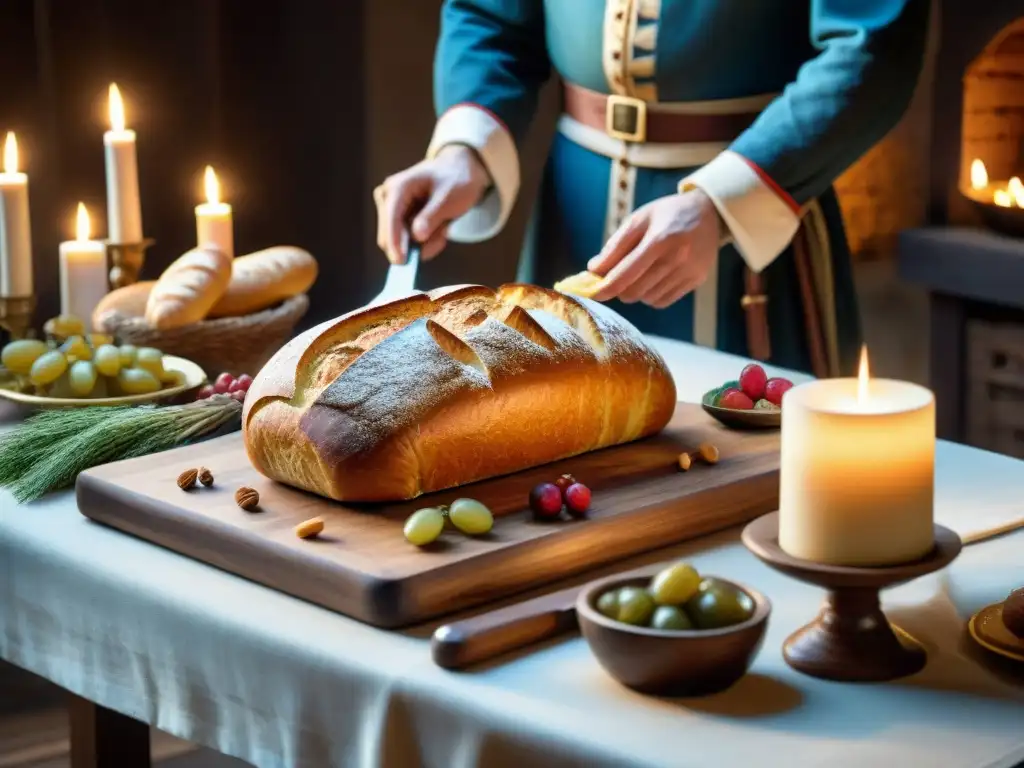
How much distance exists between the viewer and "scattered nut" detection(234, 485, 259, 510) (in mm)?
1426

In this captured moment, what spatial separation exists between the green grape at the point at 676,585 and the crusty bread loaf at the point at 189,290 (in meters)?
1.17

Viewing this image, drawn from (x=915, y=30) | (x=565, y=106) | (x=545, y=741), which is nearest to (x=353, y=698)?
(x=545, y=741)

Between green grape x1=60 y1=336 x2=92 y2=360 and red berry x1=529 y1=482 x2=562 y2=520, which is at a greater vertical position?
green grape x1=60 y1=336 x2=92 y2=360

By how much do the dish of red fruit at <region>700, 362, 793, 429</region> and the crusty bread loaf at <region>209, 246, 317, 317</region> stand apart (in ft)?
2.68

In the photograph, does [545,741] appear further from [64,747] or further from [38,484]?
[64,747]

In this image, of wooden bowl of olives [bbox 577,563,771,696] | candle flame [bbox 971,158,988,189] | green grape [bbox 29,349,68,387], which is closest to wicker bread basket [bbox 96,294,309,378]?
green grape [bbox 29,349,68,387]

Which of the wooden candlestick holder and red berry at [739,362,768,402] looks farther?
red berry at [739,362,768,402]

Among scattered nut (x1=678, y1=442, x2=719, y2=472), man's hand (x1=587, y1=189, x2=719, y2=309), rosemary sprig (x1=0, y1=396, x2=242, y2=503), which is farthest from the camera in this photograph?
man's hand (x1=587, y1=189, x2=719, y2=309)

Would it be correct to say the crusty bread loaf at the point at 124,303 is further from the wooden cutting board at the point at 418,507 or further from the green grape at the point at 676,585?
the green grape at the point at 676,585

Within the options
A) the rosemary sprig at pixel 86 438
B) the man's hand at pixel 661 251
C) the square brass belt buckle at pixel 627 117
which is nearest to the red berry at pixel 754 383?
the man's hand at pixel 661 251

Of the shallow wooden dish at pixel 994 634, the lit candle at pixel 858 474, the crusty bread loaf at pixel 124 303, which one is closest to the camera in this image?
the lit candle at pixel 858 474

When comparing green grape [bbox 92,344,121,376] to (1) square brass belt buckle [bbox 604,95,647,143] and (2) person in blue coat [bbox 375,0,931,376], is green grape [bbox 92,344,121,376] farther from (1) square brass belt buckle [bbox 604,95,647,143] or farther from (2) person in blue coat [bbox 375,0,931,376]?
(1) square brass belt buckle [bbox 604,95,647,143]

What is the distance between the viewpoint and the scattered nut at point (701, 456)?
5.05 feet

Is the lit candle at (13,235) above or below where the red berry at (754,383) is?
above
